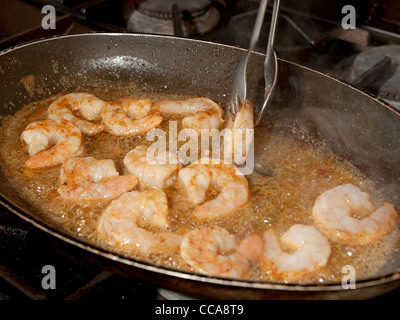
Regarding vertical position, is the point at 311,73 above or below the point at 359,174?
above

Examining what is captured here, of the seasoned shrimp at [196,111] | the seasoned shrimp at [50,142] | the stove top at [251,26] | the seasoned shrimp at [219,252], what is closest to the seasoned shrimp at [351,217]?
the seasoned shrimp at [219,252]

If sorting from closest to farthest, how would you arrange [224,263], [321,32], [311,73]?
[224,263] → [311,73] → [321,32]

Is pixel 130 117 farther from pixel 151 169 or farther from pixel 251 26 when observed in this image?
pixel 251 26

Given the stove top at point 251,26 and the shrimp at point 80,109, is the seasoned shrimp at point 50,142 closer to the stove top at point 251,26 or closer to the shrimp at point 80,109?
the shrimp at point 80,109

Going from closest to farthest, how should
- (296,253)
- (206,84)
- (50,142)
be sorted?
Answer: (296,253), (50,142), (206,84)

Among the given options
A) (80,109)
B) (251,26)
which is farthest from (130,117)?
(251,26)

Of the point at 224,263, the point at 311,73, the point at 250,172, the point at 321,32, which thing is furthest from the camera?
the point at 321,32

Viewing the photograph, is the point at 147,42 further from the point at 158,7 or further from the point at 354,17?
the point at 354,17
